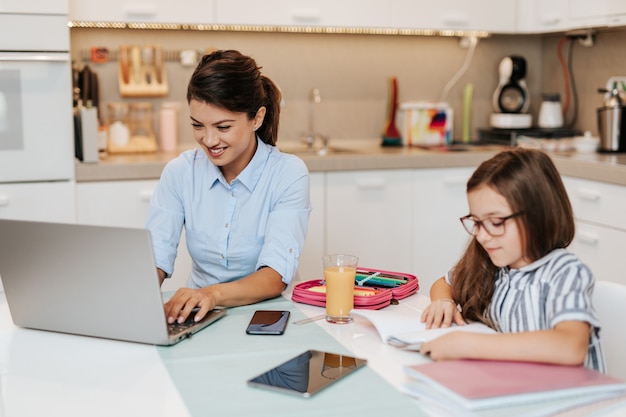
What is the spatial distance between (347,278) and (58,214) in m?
1.69

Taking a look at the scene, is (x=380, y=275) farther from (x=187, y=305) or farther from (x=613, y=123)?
(x=613, y=123)

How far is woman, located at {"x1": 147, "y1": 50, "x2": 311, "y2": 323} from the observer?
1899mm

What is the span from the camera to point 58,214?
2959mm

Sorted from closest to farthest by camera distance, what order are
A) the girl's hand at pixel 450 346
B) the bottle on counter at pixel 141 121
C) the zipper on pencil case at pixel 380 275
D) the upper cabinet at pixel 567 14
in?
the girl's hand at pixel 450 346
the zipper on pencil case at pixel 380 275
the upper cabinet at pixel 567 14
the bottle on counter at pixel 141 121

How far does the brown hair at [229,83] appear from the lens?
1.88 metres

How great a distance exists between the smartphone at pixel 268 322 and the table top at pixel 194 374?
0.05 ft

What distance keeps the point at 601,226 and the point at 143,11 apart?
192cm

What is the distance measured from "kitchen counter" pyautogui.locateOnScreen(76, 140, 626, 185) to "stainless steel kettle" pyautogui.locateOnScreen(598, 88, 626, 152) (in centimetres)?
6

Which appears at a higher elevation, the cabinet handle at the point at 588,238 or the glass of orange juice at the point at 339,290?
the glass of orange juice at the point at 339,290

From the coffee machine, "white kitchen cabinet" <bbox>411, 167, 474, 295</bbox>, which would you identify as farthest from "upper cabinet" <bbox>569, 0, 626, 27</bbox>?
"white kitchen cabinet" <bbox>411, 167, 474, 295</bbox>

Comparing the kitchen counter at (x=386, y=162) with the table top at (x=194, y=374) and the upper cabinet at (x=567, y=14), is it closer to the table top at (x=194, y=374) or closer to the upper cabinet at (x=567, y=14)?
the upper cabinet at (x=567, y=14)

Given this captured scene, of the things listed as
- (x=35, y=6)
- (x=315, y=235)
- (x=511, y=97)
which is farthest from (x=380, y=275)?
(x=511, y=97)

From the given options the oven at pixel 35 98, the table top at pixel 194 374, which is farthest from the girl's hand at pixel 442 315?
the oven at pixel 35 98

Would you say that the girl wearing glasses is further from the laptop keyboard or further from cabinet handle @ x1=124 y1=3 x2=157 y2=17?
cabinet handle @ x1=124 y1=3 x2=157 y2=17
